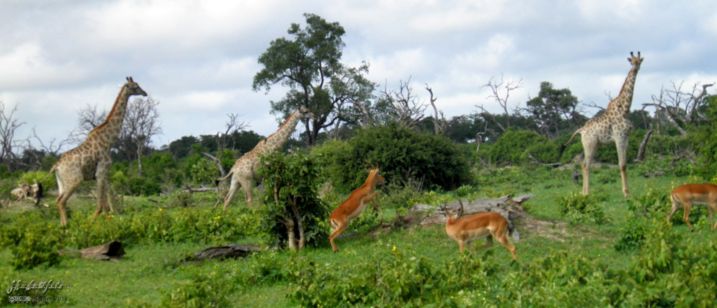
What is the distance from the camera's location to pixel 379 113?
123 ft

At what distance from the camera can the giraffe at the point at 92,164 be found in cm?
1577

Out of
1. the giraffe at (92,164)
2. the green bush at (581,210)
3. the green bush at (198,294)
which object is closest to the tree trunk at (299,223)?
the green bush at (198,294)

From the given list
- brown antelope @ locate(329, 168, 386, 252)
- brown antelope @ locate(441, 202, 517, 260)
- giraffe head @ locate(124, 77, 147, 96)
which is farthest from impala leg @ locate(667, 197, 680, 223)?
giraffe head @ locate(124, 77, 147, 96)

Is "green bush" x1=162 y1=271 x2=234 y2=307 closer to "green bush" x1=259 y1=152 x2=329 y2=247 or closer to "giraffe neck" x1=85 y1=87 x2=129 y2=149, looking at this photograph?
"green bush" x1=259 y1=152 x2=329 y2=247

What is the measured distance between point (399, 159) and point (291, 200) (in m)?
8.33

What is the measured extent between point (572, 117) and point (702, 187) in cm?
3710

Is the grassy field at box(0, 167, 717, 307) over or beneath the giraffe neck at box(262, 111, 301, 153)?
beneath

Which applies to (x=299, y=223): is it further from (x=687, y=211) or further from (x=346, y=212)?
(x=687, y=211)

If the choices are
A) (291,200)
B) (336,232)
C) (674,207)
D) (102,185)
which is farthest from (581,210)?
(102,185)

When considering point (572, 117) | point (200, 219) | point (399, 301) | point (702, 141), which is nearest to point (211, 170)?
point (200, 219)

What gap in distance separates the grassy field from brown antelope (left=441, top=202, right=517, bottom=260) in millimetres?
221

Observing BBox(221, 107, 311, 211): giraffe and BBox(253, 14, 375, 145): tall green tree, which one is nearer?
BBox(221, 107, 311, 211): giraffe

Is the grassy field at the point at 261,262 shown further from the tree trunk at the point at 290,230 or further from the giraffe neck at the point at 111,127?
the giraffe neck at the point at 111,127

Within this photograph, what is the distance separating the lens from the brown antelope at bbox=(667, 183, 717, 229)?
11219 mm
